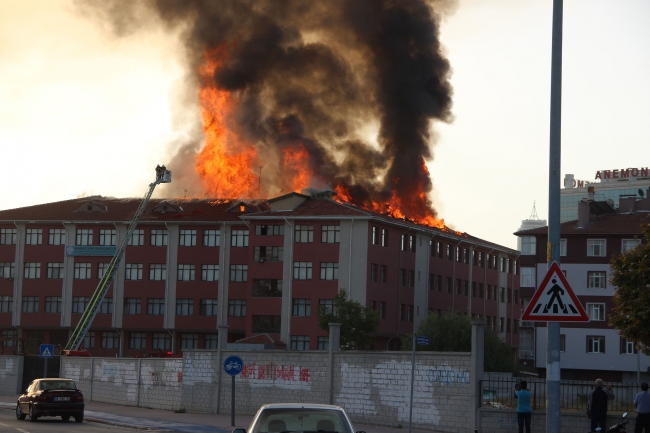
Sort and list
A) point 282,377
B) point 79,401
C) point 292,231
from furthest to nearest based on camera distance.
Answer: point 292,231
point 282,377
point 79,401

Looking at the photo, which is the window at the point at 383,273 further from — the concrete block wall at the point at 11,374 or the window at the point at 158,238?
the concrete block wall at the point at 11,374

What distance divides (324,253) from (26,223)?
28.5 m

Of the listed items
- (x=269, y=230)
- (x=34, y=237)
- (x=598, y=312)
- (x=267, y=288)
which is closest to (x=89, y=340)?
(x=34, y=237)

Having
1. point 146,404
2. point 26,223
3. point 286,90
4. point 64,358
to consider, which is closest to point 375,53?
point 286,90

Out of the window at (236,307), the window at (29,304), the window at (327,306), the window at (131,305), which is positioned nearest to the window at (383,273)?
the window at (327,306)

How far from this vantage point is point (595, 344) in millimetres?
77375

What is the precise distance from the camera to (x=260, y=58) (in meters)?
103

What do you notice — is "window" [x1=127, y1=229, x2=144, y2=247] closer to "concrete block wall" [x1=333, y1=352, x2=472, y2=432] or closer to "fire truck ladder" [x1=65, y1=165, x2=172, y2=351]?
"fire truck ladder" [x1=65, y1=165, x2=172, y2=351]

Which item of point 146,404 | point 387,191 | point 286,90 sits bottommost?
point 146,404

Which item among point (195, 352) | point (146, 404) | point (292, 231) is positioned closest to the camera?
point (195, 352)

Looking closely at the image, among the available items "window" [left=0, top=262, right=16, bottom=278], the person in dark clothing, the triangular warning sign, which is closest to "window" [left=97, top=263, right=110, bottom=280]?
"window" [left=0, top=262, right=16, bottom=278]

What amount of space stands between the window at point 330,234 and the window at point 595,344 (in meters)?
20.6

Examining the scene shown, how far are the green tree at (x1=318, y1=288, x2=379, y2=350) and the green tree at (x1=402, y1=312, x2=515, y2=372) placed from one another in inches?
121

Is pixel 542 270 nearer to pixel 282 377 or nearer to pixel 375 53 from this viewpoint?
pixel 375 53
